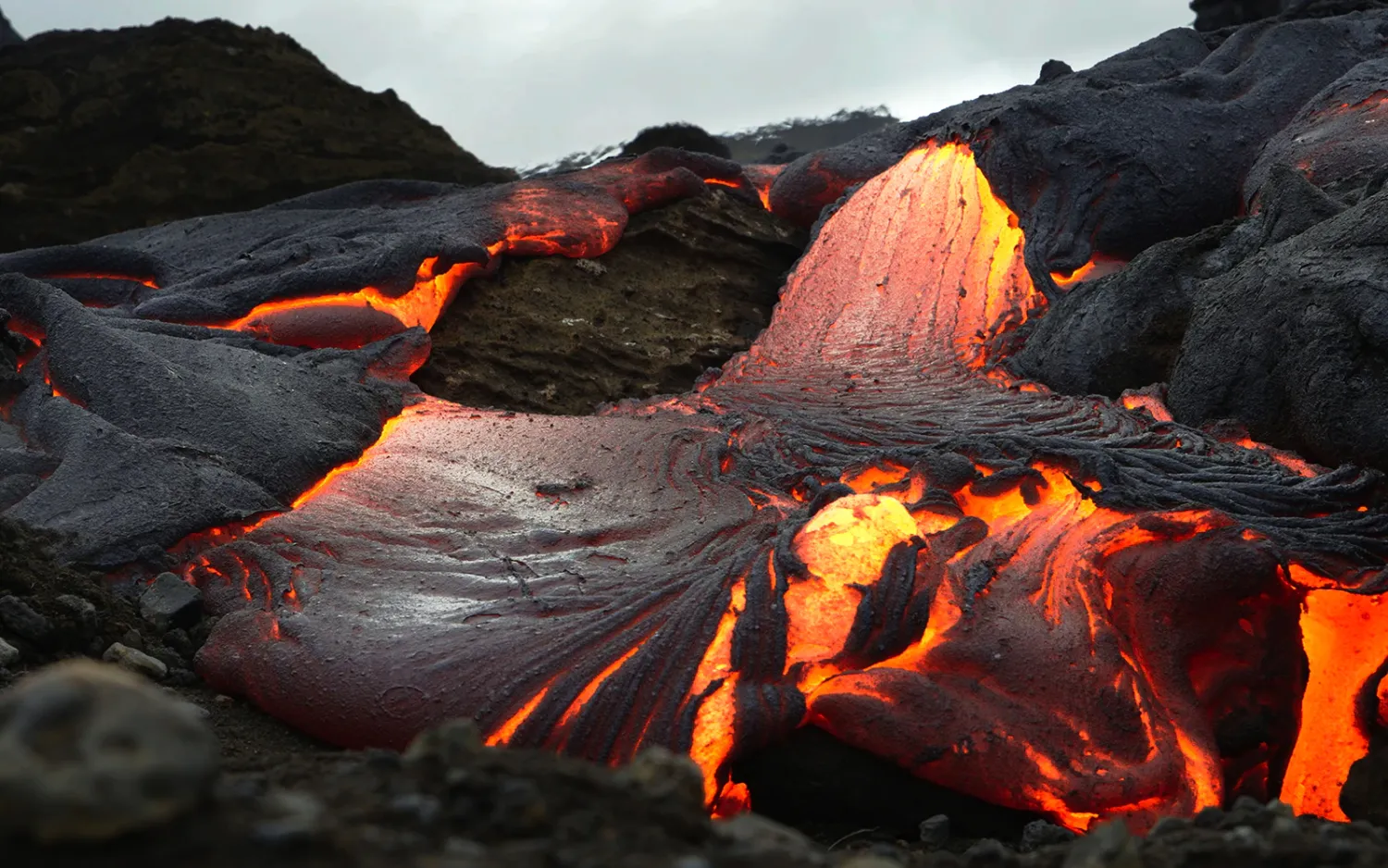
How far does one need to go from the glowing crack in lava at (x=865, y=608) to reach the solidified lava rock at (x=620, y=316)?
4.35ft

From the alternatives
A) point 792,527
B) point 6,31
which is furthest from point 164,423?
point 6,31

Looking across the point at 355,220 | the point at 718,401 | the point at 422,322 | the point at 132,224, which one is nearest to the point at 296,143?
the point at 132,224

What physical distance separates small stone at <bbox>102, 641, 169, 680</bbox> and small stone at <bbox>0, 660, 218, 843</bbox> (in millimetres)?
1718

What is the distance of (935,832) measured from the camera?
2346 mm

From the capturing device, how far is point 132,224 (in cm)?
692

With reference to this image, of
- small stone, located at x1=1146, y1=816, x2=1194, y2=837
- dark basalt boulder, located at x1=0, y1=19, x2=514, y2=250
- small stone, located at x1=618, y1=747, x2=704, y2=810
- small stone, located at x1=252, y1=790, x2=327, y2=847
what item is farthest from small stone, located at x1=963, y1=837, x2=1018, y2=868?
dark basalt boulder, located at x1=0, y1=19, x2=514, y2=250

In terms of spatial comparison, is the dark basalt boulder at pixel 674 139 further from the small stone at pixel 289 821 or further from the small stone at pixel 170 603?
the small stone at pixel 289 821

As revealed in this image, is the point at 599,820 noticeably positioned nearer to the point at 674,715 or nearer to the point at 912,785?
the point at 674,715

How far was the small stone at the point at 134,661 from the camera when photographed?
8.34ft

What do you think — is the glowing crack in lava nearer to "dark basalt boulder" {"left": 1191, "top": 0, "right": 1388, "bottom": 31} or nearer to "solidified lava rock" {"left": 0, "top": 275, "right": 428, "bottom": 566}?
"solidified lava rock" {"left": 0, "top": 275, "right": 428, "bottom": 566}

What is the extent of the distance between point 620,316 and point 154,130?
3.62 m

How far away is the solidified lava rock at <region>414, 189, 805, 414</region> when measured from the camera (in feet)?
16.1

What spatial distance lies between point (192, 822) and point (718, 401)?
11.6 ft

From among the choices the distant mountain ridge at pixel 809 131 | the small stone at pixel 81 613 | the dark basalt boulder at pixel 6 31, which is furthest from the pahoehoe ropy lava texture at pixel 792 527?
the distant mountain ridge at pixel 809 131
